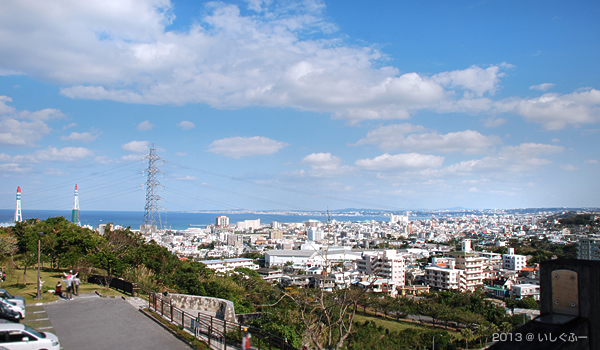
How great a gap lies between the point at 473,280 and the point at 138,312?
3141 centimetres

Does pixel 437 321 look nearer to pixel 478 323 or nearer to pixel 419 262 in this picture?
pixel 478 323

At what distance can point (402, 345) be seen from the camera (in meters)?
12.9

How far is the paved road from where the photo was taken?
5.12 meters

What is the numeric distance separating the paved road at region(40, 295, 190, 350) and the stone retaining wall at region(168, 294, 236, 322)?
1.21 meters

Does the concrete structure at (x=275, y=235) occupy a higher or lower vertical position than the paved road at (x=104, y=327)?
lower

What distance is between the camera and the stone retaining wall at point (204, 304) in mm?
8277

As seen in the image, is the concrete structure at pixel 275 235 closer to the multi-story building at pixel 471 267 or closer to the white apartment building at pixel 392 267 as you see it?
the white apartment building at pixel 392 267

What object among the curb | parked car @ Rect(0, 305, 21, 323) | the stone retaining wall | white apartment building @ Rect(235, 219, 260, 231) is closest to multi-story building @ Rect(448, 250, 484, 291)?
the stone retaining wall

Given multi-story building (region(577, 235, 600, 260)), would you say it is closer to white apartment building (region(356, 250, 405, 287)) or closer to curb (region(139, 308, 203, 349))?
white apartment building (region(356, 250, 405, 287))

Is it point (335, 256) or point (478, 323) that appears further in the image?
point (335, 256)

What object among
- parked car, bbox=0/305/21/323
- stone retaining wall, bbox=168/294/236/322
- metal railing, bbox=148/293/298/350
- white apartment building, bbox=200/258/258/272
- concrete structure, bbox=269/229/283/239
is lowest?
concrete structure, bbox=269/229/283/239

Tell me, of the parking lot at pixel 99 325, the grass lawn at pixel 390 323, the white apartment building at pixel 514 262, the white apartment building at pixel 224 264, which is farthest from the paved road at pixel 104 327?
the white apartment building at pixel 514 262

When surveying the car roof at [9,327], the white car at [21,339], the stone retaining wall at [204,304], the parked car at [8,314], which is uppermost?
the car roof at [9,327]

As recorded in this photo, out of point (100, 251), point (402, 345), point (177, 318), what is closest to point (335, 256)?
point (402, 345)
